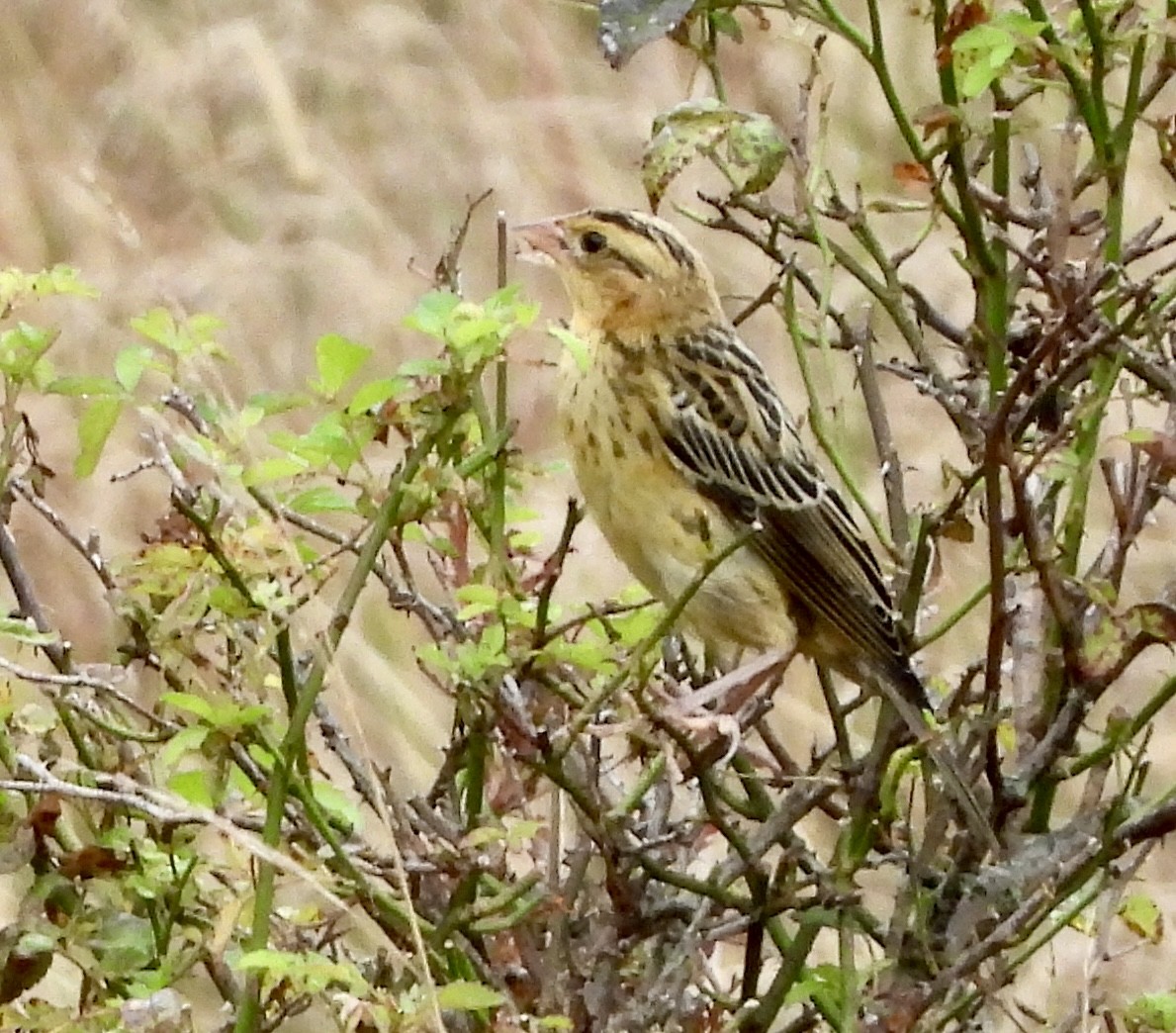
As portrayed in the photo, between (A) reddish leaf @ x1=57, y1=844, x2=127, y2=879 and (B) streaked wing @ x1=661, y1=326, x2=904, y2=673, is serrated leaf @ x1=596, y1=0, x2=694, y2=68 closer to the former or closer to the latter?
(A) reddish leaf @ x1=57, y1=844, x2=127, y2=879

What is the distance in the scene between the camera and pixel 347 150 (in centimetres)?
445

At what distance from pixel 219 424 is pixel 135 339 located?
8.59 ft

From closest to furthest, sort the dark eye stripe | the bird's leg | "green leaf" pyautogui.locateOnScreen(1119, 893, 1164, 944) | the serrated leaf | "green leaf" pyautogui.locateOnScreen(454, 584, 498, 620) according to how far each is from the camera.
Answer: "green leaf" pyautogui.locateOnScreen(454, 584, 498, 620) < the serrated leaf < "green leaf" pyautogui.locateOnScreen(1119, 893, 1164, 944) < the bird's leg < the dark eye stripe

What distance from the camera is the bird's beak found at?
2.23 meters

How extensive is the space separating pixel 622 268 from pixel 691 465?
25 centimetres

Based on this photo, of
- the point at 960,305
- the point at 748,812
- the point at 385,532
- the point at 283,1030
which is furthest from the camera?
the point at 960,305

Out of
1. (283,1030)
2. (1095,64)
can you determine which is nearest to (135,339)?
(283,1030)

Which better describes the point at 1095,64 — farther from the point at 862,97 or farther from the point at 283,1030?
the point at 862,97

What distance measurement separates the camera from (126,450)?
12.4ft

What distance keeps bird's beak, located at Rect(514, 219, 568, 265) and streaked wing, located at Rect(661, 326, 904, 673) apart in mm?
174

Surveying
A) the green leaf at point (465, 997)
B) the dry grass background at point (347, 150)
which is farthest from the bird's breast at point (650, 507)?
the dry grass background at point (347, 150)

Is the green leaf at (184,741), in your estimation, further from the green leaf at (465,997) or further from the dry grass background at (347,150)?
the dry grass background at (347,150)

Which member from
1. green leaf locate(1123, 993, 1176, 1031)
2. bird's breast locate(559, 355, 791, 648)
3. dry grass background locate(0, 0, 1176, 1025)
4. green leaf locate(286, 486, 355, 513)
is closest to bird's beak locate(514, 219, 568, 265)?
bird's breast locate(559, 355, 791, 648)

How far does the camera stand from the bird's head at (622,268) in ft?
7.21
